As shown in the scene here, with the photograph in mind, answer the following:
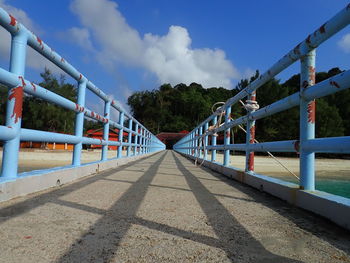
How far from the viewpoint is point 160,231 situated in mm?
1217

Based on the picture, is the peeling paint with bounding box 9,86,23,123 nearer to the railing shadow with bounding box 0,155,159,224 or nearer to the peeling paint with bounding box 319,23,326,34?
the railing shadow with bounding box 0,155,159,224

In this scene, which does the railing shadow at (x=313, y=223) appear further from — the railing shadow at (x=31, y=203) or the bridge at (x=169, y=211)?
the railing shadow at (x=31, y=203)

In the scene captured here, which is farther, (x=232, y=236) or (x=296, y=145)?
(x=296, y=145)

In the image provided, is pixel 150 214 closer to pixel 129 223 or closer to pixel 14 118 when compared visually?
pixel 129 223

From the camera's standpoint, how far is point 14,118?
5.62 feet

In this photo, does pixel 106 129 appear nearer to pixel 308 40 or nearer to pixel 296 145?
pixel 296 145

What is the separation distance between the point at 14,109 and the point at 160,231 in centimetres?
126

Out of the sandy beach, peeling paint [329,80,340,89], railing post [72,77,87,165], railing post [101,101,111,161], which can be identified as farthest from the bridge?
the sandy beach

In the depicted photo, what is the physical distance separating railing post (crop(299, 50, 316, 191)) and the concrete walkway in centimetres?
23

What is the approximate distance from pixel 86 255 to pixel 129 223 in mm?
391

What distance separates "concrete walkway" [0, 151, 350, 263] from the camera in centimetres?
96

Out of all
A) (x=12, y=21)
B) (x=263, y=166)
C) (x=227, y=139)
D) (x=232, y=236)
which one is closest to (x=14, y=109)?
(x=12, y=21)

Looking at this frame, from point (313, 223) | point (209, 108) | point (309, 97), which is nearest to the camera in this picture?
point (313, 223)

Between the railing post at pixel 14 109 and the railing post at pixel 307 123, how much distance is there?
1914 millimetres
